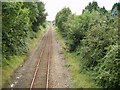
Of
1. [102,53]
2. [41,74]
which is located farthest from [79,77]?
[41,74]

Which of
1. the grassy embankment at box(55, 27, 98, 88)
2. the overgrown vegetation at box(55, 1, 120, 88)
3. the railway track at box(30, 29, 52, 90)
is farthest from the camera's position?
the railway track at box(30, 29, 52, 90)

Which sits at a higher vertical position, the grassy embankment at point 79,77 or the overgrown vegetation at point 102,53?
the overgrown vegetation at point 102,53

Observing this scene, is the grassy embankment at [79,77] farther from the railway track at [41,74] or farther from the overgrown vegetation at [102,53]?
the railway track at [41,74]

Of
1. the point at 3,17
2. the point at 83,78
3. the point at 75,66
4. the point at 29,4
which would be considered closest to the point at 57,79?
the point at 83,78

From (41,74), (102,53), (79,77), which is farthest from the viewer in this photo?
(41,74)

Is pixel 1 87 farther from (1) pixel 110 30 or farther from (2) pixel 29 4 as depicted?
(2) pixel 29 4

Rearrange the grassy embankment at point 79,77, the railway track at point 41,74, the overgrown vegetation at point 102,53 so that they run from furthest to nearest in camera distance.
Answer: the railway track at point 41,74, the grassy embankment at point 79,77, the overgrown vegetation at point 102,53

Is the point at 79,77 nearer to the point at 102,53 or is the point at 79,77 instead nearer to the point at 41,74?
the point at 102,53

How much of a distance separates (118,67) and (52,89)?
4.83 metres

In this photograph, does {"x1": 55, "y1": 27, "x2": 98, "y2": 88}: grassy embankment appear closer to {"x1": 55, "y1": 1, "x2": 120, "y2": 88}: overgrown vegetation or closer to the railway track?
{"x1": 55, "y1": 1, "x2": 120, "y2": 88}: overgrown vegetation

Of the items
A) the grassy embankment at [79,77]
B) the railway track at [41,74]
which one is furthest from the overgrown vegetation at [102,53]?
the railway track at [41,74]

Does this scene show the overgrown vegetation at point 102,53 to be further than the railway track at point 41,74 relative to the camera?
No

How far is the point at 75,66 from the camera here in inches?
997

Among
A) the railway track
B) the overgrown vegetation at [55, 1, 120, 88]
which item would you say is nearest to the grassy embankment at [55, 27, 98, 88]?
the overgrown vegetation at [55, 1, 120, 88]
